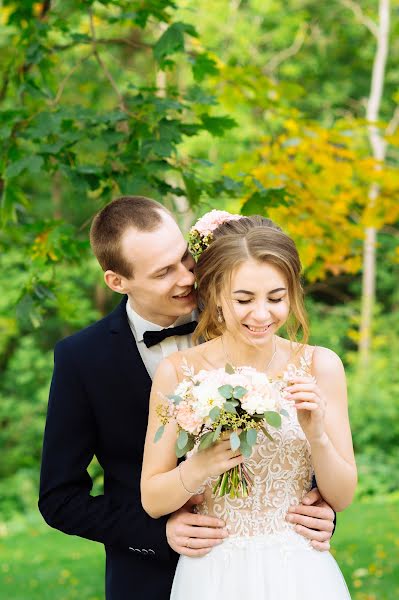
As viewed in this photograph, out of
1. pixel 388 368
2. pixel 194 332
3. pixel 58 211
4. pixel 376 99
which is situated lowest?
pixel 194 332

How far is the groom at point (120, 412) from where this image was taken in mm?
2779

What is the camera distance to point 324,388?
8.47 ft

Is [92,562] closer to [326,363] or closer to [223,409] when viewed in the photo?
[326,363]

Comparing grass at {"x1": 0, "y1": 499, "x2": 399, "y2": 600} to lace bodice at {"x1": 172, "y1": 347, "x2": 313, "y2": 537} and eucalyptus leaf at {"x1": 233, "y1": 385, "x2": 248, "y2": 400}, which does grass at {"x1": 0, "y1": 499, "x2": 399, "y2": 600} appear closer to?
lace bodice at {"x1": 172, "y1": 347, "x2": 313, "y2": 537}

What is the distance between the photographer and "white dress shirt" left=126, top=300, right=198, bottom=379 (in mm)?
2877

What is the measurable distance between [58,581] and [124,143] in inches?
188

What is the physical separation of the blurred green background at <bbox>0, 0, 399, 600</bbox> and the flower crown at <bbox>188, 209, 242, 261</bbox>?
100 cm

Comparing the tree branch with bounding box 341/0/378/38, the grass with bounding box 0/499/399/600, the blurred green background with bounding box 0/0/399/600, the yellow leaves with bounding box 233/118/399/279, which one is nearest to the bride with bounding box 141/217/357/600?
the blurred green background with bounding box 0/0/399/600

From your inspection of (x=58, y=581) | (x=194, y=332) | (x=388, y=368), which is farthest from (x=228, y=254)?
(x=388, y=368)

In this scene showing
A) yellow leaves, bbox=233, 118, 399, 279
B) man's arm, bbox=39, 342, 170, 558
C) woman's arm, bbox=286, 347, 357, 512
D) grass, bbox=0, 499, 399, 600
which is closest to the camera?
woman's arm, bbox=286, 347, 357, 512

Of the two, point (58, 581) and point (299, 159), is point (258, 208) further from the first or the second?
point (58, 581)

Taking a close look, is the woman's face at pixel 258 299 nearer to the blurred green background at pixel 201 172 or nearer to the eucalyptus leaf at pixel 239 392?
the eucalyptus leaf at pixel 239 392

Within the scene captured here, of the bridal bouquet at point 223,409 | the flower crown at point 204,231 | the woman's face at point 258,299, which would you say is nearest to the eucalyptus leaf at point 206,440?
the bridal bouquet at point 223,409

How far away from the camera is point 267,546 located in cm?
261
